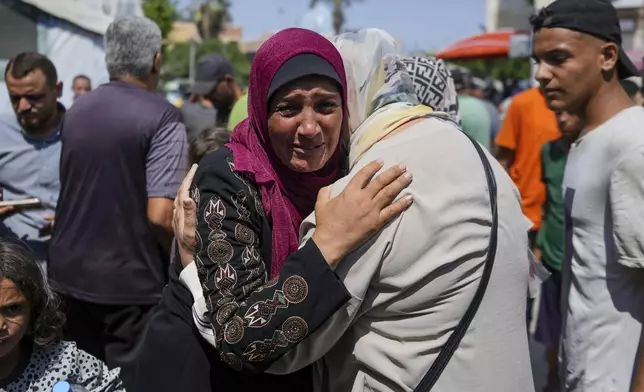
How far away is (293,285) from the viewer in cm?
153

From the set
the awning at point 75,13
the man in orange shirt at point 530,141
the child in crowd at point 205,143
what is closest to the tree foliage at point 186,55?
the awning at point 75,13

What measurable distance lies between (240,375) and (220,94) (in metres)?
4.36

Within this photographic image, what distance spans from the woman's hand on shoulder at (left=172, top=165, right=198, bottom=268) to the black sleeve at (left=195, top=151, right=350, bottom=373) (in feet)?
0.34

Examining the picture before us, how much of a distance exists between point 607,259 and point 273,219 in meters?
1.22

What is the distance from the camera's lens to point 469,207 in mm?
1571

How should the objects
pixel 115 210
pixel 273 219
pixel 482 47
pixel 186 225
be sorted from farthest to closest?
pixel 482 47
pixel 115 210
pixel 186 225
pixel 273 219

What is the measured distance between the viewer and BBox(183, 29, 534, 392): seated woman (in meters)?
1.54

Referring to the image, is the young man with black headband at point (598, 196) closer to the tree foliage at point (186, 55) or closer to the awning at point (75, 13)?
the awning at point (75, 13)

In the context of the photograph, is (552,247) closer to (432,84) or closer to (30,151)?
(432,84)

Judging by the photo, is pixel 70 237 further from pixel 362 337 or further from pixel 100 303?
pixel 362 337

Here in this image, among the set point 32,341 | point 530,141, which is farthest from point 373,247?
point 530,141

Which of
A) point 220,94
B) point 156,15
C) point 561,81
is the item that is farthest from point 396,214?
point 156,15

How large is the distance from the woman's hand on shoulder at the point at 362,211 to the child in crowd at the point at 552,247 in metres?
2.28

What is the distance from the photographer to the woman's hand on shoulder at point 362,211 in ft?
5.01
